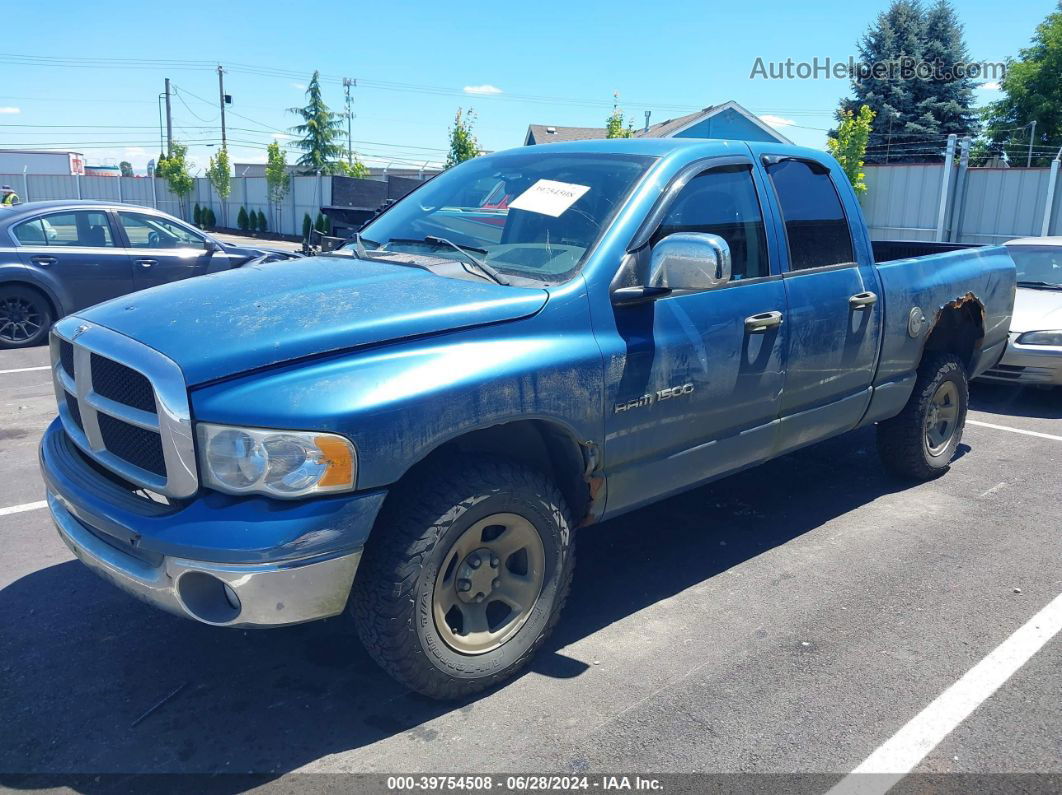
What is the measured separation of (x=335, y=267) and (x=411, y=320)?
0.92m

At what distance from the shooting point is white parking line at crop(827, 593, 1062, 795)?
2.78 metres

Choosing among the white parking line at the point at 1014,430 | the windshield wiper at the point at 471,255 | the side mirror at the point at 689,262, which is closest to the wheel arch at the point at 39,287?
the windshield wiper at the point at 471,255

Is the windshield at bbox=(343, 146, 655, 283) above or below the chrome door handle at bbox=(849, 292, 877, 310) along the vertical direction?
above

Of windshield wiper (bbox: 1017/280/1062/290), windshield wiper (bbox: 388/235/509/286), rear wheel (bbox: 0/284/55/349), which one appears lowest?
rear wheel (bbox: 0/284/55/349)

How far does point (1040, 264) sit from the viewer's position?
9109 millimetres

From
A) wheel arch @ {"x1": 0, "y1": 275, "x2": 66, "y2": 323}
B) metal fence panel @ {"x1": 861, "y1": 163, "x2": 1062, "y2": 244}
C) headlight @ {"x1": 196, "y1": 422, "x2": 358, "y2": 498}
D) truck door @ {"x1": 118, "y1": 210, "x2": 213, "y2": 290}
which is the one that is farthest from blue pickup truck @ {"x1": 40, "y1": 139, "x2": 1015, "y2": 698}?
metal fence panel @ {"x1": 861, "y1": 163, "x2": 1062, "y2": 244}

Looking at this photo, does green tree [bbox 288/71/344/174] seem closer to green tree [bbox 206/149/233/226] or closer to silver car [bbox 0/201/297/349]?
green tree [bbox 206/149/233/226]

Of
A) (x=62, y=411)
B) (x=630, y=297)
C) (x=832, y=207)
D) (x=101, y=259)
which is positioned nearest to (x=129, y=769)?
(x=62, y=411)

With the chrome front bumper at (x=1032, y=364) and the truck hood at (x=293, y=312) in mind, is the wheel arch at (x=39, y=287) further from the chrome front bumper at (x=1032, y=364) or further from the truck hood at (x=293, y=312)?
the chrome front bumper at (x=1032, y=364)

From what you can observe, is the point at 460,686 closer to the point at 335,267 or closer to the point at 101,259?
the point at 335,267

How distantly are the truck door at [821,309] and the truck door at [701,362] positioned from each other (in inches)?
5.9

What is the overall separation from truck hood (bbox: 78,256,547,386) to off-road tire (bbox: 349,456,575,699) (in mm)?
518

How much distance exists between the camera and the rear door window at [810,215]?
168 inches

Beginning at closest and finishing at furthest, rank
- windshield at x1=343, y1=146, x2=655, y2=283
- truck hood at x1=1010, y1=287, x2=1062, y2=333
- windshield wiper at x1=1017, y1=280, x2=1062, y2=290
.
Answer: windshield at x1=343, y1=146, x2=655, y2=283 < truck hood at x1=1010, y1=287, x2=1062, y2=333 < windshield wiper at x1=1017, y1=280, x2=1062, y2=290
